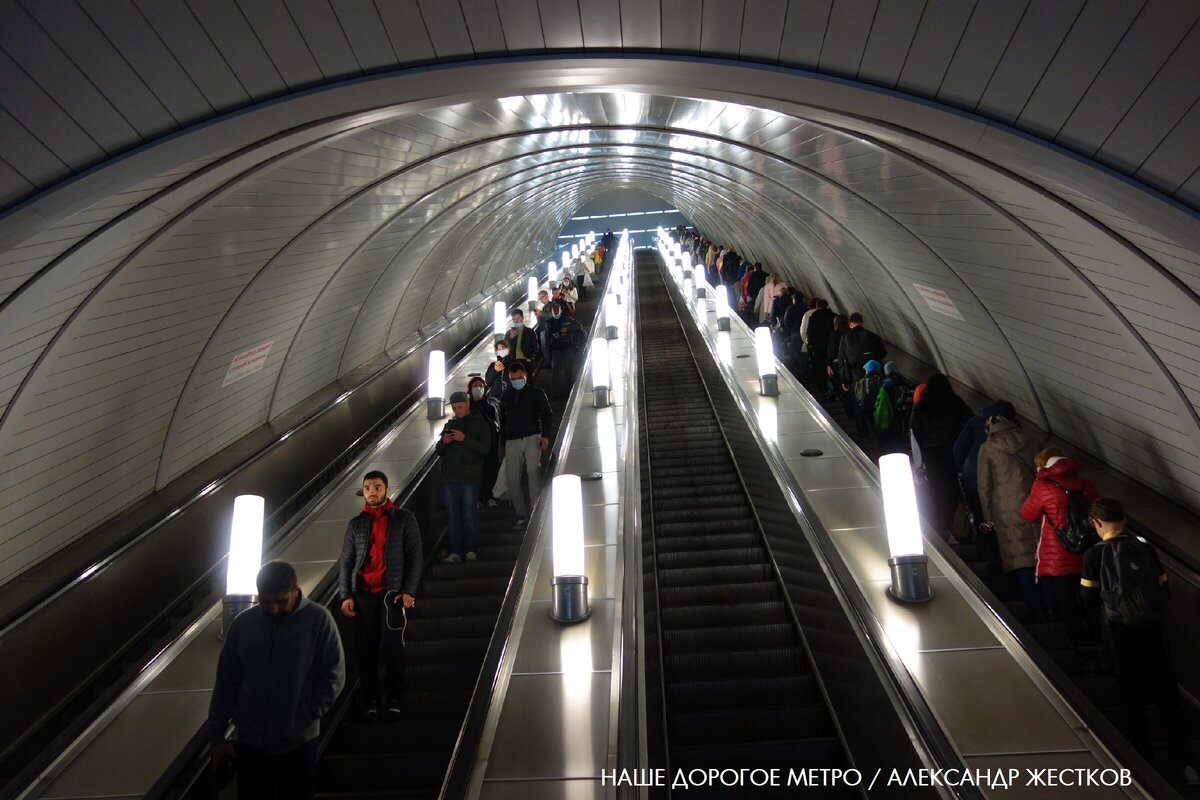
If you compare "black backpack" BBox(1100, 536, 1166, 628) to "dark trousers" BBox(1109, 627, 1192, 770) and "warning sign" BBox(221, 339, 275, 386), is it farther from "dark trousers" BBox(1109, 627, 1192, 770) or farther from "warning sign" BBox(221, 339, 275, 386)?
"warning sign" BBox(221, 339, 275, 386)

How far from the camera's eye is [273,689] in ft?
12.6

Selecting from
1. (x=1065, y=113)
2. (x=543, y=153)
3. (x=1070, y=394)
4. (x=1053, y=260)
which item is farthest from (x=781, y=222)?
(x=1065, y=113)

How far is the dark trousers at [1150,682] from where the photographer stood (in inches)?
184

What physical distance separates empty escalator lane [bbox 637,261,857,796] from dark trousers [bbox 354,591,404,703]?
1.76 meters

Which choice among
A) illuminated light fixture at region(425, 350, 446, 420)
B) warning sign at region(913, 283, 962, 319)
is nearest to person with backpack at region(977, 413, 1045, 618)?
warning sign at region(913, 283, 962, 319)

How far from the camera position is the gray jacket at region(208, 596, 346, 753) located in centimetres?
384

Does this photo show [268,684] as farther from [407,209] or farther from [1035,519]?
[407,209]

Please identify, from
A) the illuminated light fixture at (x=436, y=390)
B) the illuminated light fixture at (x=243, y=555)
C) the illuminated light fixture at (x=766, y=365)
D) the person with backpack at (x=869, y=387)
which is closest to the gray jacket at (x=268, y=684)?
the illuminated light fixture at (x=243, y=555)

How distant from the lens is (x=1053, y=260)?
7.73 meters

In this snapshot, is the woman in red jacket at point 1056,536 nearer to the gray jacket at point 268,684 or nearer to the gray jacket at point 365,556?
the gray jacket at point 365,556

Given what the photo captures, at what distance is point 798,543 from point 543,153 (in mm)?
11532

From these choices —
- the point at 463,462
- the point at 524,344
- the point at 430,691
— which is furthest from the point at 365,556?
the point at 524,344

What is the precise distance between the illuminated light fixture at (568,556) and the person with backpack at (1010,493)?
313 cm

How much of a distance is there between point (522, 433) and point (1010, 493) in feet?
14.7
